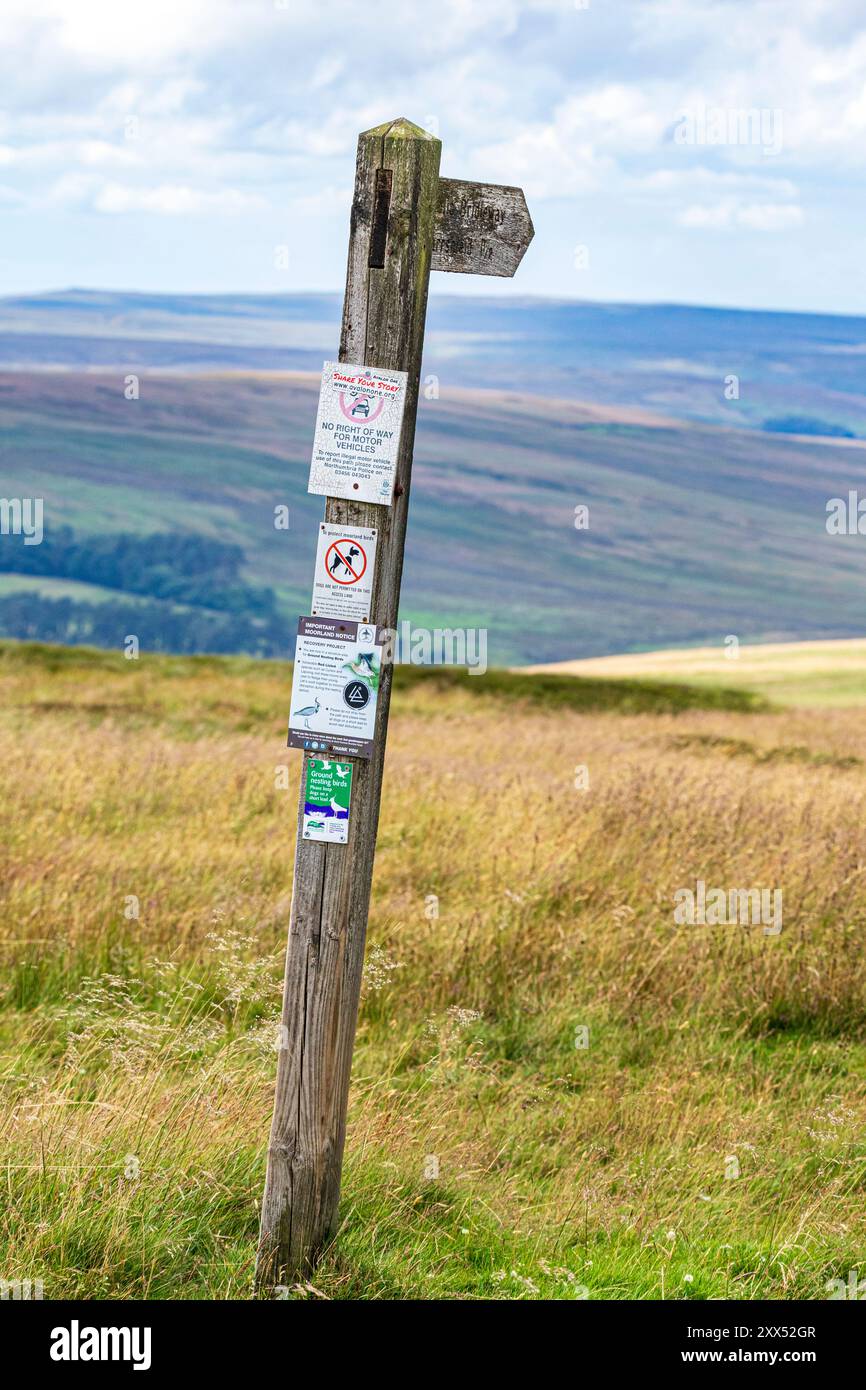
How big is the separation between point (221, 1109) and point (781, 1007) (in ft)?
11.0

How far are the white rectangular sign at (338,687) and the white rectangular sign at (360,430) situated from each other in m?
0.41

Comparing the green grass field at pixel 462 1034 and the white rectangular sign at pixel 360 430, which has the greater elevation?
the white rectangular sign at pixel 360 430

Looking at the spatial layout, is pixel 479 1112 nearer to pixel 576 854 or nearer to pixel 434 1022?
pixel 434 1022

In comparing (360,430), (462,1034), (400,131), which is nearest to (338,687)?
(360,430)

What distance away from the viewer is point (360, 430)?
3.58 metres

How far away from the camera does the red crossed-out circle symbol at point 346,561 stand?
3.60 meters

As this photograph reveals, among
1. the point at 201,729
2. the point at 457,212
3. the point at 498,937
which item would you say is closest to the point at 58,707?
the point at 201,729

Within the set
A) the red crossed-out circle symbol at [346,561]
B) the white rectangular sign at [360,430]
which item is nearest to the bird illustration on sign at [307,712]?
the red crossed-out circle symbol at [346,561]

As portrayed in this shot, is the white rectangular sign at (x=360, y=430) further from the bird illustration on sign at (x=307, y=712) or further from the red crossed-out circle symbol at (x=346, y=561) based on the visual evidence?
the bird illustration on sign at (x=307, y=712)

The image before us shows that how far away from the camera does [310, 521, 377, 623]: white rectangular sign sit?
360cm

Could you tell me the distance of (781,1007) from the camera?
250 inches

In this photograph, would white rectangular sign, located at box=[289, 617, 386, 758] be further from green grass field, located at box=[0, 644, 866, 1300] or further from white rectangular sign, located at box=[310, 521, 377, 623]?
green grass field, located at box=[0, 644, 866, 1300]

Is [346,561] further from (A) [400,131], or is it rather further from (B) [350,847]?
(A) [400,131]

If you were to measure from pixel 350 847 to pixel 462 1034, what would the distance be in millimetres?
2470
